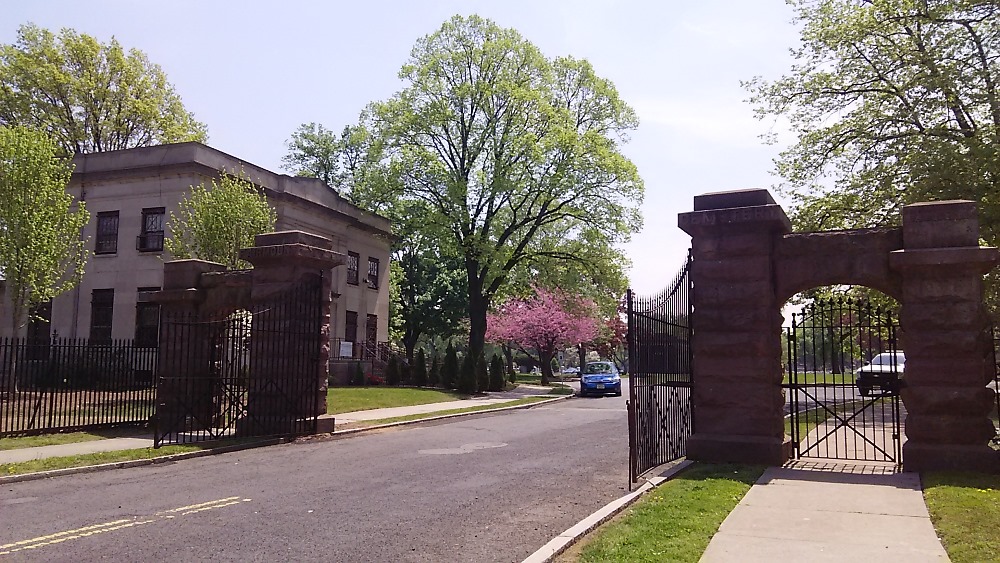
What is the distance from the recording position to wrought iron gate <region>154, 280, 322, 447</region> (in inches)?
636

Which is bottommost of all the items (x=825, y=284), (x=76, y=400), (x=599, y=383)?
(x=599, y=383)

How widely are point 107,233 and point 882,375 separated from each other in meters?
30.9

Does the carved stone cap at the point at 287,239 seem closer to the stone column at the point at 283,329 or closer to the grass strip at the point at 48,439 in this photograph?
the stone column at the point at 283,329

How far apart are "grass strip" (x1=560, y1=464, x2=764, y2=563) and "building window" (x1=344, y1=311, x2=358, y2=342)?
29.6 meters

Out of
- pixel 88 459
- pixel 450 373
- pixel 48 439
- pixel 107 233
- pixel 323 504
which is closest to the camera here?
pixel 323 504

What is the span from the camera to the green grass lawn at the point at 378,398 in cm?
2391

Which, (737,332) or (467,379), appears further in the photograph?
(467,379)

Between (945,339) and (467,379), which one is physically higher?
(945,339)

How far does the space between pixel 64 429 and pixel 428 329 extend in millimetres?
44270

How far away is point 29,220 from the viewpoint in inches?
894

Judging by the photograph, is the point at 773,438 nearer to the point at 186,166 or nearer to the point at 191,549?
the point at 191,549

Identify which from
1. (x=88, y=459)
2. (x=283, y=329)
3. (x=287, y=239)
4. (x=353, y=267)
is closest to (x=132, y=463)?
(x=88, y=459)

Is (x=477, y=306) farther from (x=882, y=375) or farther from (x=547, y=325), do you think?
(x=882, y=375)

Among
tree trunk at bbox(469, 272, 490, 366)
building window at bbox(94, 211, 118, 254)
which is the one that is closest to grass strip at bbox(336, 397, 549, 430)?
tree trunk at bbox(469, 272, 490, 366)
